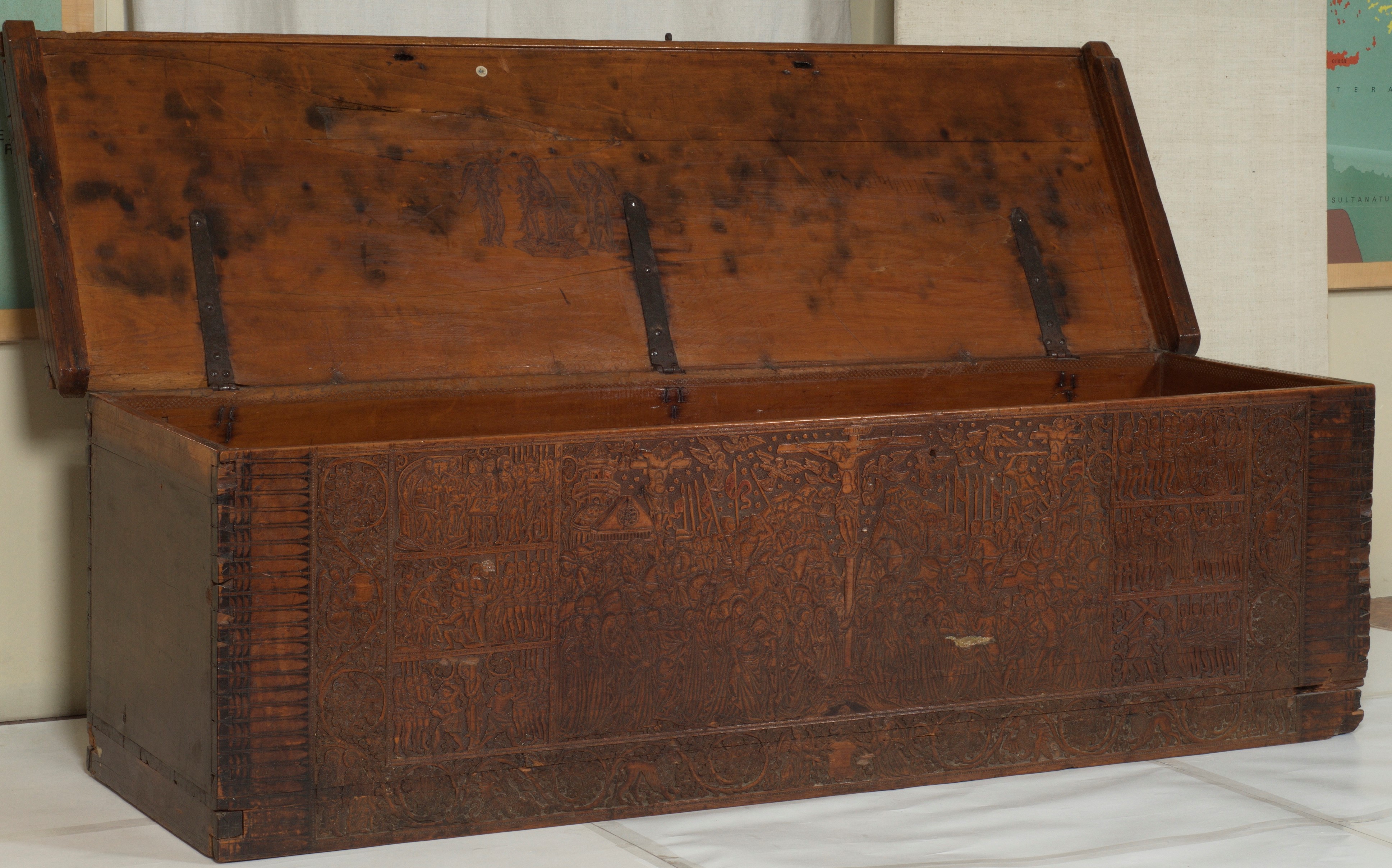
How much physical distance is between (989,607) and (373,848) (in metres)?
0.91

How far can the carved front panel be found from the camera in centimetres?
194

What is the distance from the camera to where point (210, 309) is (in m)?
2.29

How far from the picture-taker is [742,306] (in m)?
2.58

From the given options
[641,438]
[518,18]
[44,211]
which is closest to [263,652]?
[641,438]

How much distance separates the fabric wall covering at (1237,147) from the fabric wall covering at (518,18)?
0.52 meters

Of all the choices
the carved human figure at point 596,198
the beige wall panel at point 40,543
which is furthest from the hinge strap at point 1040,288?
the beige wall panel at point 40,543

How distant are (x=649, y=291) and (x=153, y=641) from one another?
97 centimetres

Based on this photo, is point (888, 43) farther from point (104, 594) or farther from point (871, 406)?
point (104, 594)

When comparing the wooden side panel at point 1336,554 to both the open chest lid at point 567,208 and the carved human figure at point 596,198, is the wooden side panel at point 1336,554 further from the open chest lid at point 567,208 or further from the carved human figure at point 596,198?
the carved human figure at point 596,198

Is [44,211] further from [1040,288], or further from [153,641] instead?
[1040,288]

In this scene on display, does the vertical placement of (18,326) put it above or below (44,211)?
below

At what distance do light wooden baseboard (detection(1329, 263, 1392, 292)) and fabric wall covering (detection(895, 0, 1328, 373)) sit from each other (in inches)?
5.2

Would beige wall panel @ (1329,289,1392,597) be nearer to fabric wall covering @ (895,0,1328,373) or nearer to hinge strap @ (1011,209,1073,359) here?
fabric wall covering @ (895,0,1328,373)

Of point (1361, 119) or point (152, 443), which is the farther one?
point (1361, 119)
